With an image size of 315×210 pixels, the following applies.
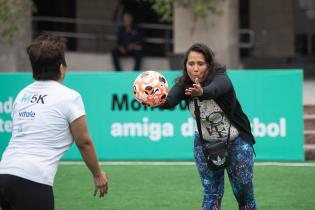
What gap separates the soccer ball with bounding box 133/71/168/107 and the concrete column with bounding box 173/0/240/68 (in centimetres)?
1150

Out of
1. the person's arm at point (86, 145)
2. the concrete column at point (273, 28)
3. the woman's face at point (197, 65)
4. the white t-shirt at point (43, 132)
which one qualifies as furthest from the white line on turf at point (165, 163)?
the concrete column at point (273, 28)

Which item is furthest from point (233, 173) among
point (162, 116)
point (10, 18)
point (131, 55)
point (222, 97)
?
point (131, 55)

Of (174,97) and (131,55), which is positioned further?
(131,55)

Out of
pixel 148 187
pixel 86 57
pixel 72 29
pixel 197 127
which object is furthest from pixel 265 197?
pixel 72 29

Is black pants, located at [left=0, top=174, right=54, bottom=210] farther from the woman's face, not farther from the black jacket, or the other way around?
the woman's face

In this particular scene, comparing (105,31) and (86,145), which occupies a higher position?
(105,31)

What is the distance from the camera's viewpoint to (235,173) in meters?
6.37

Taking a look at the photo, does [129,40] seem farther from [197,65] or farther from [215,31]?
[197,65]

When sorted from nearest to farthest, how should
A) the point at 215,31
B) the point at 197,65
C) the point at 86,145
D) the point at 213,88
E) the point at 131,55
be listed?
1. the point at 86,145
2. the point at 213,88
3. the point at 197,65
4. the point at 215,31
5. the point at 131,55

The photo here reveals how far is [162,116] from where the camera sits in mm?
12281

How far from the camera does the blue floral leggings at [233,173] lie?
250 inches

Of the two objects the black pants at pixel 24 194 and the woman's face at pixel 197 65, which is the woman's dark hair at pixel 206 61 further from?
the black pants at pixel 24 194

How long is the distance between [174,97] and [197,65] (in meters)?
0.33

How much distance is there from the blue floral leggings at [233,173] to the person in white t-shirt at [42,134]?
1.49 metres
